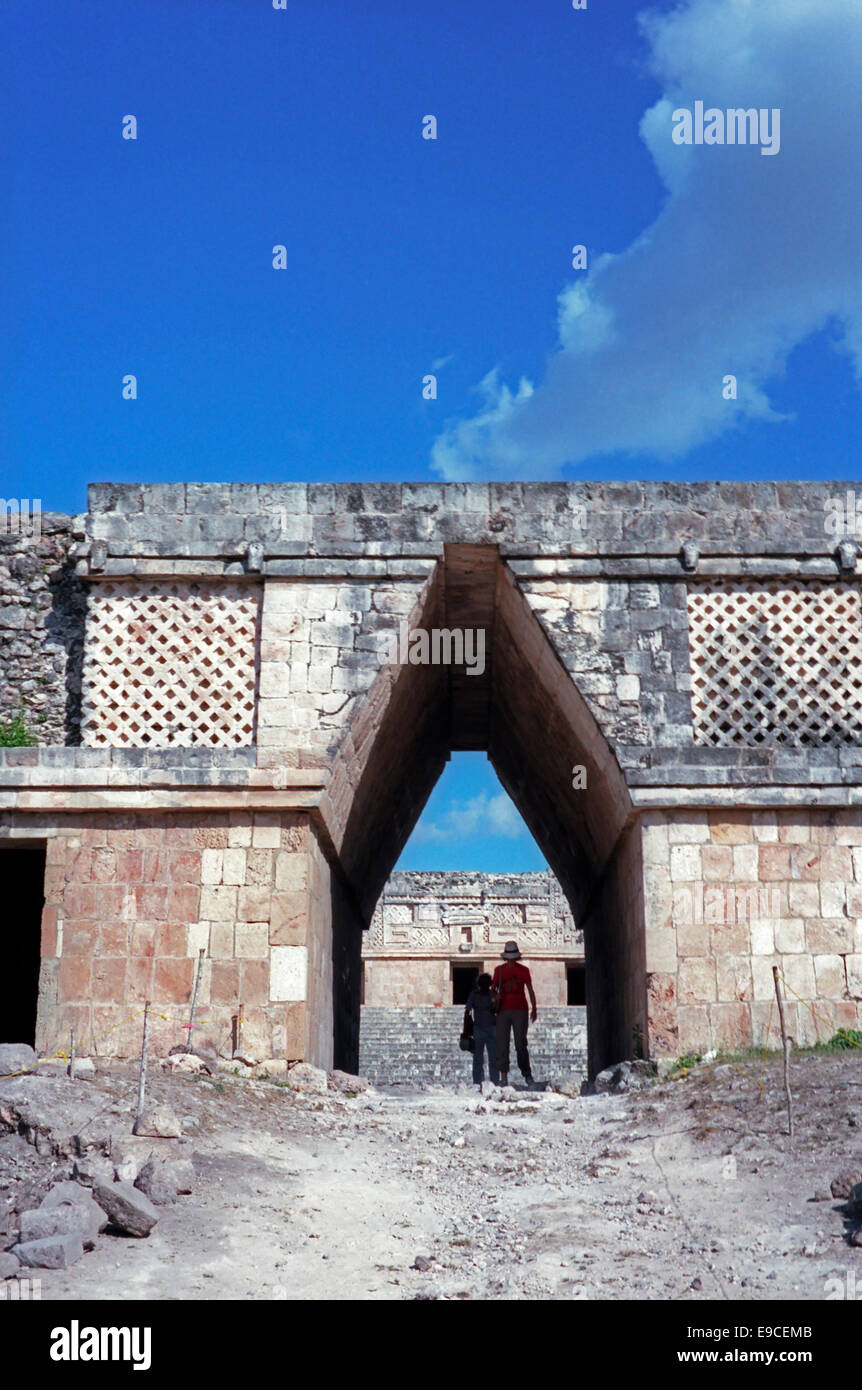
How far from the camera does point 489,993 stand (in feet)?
41.1

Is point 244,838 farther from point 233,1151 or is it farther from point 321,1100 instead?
point 233,1151

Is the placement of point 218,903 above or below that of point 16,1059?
above

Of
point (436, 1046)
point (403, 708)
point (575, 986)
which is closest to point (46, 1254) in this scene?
point (403, 708)

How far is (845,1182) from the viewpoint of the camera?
557 cm

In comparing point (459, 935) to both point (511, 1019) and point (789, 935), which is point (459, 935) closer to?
point (511, 1019)

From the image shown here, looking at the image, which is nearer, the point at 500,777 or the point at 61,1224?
the point at 61,1224

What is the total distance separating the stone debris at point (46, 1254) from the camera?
15.3 ft

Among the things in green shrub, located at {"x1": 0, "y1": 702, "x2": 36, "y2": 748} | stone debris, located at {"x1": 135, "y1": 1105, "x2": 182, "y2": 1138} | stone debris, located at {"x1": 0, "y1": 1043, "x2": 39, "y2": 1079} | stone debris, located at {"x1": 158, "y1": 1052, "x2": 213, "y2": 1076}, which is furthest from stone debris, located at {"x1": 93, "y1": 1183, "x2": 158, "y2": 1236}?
green shrub, located at {"x1": 0, "y1": 702, "x2": 36, "y2": 748}

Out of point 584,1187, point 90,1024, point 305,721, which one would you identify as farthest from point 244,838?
point 584,1187

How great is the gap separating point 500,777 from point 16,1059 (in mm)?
7709

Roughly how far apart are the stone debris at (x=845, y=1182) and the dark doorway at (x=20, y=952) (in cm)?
906

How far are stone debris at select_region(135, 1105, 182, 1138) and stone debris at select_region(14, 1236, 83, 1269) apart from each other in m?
1.46
